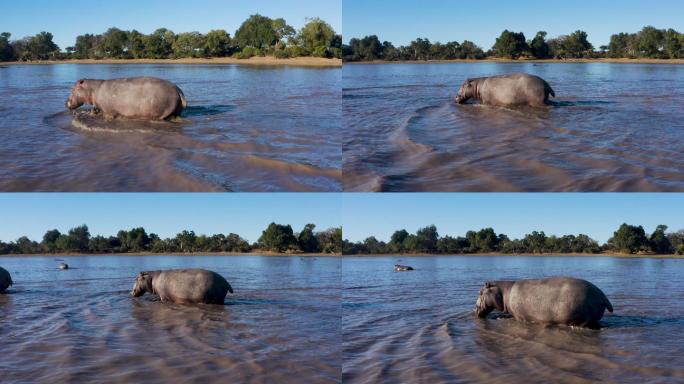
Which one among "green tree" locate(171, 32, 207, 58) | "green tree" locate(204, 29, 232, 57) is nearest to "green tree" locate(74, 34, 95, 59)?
"green tree" locate(171, 32, 207, 58)

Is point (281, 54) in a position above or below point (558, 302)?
above

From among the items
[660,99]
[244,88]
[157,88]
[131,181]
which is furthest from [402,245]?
[131,181]

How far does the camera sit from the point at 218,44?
92312mm

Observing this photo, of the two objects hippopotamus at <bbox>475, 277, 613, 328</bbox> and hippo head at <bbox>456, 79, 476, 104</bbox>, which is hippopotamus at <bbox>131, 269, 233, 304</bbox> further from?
hippo head at <bbox>456, 79, 476, 104</bbox>

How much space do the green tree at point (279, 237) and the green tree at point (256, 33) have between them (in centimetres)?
4058

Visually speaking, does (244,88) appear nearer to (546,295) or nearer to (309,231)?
(546,295)

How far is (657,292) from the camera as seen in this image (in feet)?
57.6

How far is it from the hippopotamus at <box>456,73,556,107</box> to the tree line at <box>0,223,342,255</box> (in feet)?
117

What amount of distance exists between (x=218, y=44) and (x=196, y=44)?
3.32 meters

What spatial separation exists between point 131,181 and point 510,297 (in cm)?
802

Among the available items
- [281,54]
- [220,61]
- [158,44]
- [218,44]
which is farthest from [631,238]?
[158,44]

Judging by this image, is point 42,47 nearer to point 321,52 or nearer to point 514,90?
point 321,52

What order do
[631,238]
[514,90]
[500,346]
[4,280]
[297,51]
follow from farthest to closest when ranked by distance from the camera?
[297,51]
[631,238]
[514,90]
[4,280]
[500,346]

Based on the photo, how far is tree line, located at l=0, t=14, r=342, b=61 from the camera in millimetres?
82625
